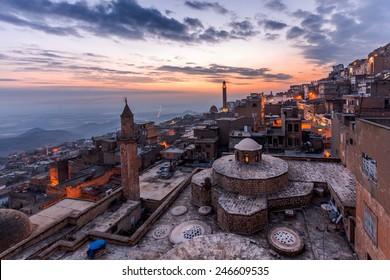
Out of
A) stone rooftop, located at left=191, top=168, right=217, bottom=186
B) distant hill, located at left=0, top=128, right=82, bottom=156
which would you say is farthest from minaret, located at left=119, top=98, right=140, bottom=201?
distant hill, located at left=0, top=128, right=82, bottom=156

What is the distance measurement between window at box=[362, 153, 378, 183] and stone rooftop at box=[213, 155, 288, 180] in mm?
7609

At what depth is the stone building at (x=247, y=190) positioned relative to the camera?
527 inches

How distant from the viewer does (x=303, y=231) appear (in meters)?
13.0

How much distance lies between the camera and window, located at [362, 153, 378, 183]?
7.38 metres

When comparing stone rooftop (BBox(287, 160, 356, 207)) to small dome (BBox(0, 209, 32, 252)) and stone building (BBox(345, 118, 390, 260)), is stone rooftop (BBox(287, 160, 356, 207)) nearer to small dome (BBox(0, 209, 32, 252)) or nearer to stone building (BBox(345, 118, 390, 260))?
stone building (BBox(345, 118, 390, 260))

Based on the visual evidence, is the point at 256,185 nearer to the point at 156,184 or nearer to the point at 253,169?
the point at 253,169

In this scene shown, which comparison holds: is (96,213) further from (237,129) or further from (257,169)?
(237,129)

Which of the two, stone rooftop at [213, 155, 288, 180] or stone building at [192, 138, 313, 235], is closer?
stone building at [192, 138, 313, 235]

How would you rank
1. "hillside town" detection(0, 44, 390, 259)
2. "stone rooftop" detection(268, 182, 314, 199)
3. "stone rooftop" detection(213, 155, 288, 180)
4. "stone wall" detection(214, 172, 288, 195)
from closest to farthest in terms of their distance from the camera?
"hillside town" detection(0, 44, 390, 259)
"stone rooftop" detection(268, 182, 314, 199)
"stone wall" detection(214, 172, 288, 195)
"stone rooftop" detection(213, 155, 288, 180)

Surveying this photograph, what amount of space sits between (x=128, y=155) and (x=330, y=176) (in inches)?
681

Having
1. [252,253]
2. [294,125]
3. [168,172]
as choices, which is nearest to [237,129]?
[294,125]

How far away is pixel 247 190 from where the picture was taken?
1558cm

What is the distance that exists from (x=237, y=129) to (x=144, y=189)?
19.0 meters

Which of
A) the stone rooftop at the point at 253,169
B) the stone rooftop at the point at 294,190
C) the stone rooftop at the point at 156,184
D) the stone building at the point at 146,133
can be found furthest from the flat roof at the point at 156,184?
the stone building at the point at 146,133
